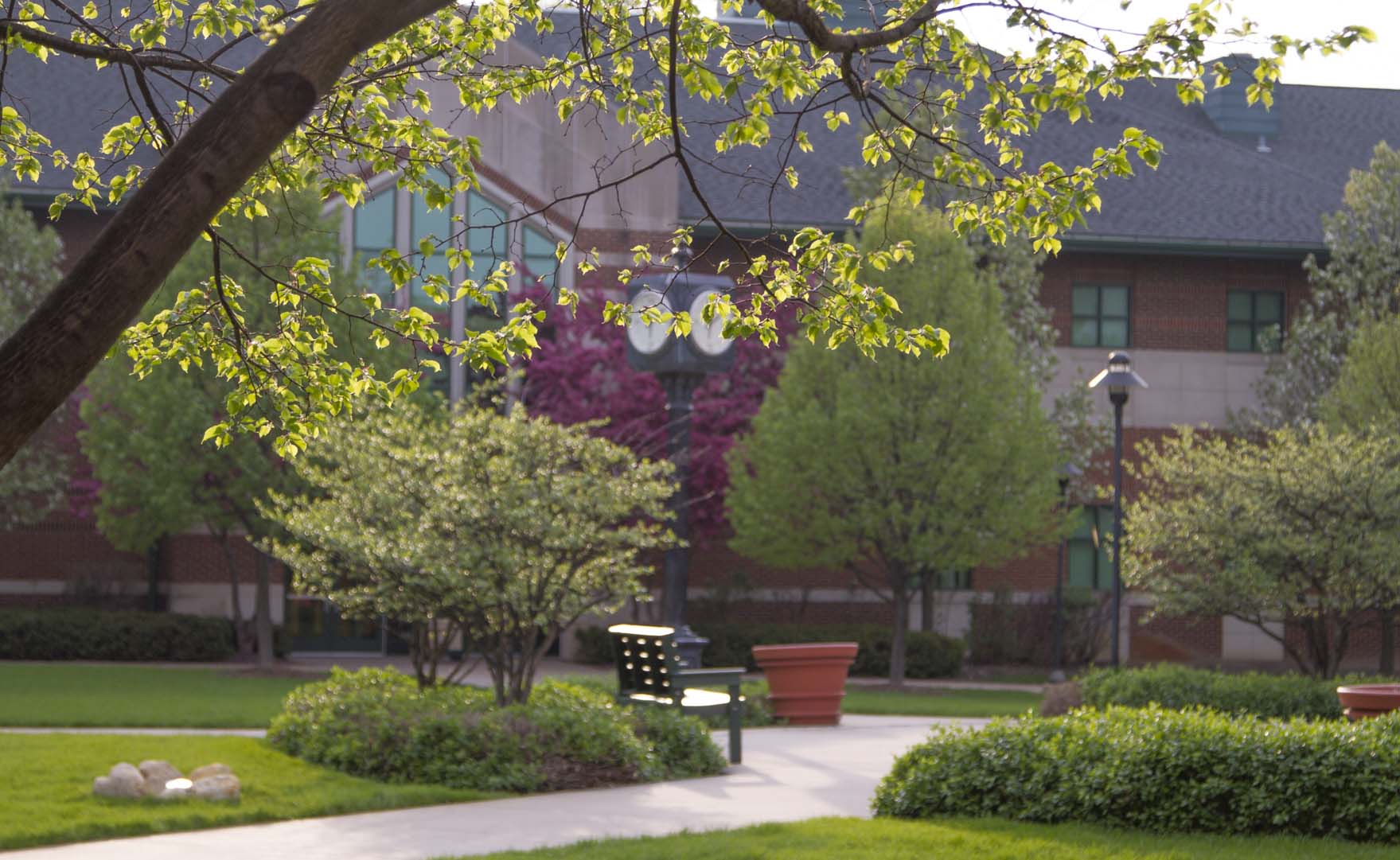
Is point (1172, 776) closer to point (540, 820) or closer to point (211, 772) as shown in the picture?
point (540, 820)

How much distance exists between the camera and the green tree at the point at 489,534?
12211mm

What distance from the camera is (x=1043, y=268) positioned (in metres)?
32.4

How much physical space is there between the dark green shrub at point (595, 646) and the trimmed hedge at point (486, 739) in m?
15.5

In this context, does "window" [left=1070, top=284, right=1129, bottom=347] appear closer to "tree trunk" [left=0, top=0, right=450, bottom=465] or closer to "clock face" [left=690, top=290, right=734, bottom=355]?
"clock face" [left=690, top=290, right=734, bottom=355]

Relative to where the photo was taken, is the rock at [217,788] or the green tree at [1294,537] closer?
the rock at [217,788]

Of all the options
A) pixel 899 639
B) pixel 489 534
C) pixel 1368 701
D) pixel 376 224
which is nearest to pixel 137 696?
pixel 489 534

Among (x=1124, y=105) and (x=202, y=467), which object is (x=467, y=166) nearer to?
(x=202, y=467)

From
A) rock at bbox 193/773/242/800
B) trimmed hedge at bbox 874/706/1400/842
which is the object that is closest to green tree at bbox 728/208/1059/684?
trimmed hedge at bbox 874/706/1400/842

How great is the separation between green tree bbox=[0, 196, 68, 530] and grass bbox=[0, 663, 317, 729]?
3416 millimetres

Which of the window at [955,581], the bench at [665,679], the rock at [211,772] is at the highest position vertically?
the window at [955,581]

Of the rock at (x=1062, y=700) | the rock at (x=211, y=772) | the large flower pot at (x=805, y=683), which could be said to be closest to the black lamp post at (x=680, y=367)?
the large flower pot at (x=805, y=683)

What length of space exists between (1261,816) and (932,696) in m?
14.1

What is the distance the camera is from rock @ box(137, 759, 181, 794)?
9953mm

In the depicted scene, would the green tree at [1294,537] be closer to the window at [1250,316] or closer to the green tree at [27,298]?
the window at [1250,316]
